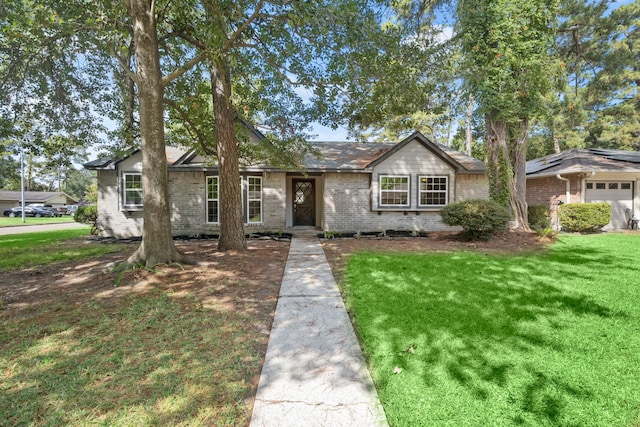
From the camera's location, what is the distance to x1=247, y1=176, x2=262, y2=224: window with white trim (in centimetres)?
1250

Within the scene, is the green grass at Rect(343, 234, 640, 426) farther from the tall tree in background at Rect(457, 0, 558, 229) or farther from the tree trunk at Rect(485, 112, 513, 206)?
the tall tree in background at Rect(457, 0, 558, 229)

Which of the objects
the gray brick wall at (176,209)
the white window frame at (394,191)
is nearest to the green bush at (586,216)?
the white window frame at (394,191)

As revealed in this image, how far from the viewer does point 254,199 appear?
41.2 ft

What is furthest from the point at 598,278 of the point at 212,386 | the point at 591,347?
the point at 212,386

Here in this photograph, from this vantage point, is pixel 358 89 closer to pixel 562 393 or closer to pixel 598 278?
pixel 598 278

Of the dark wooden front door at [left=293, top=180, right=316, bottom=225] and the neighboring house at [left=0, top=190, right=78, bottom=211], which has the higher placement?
the neighboring house at [left=0, top=190, right=78, bottom=211]

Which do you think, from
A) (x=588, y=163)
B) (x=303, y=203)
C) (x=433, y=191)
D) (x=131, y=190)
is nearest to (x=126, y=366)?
(x=131, y=190)

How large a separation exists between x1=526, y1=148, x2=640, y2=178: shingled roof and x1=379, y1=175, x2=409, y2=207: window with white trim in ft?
24.7

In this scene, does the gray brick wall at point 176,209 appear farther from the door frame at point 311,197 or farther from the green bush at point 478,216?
the green bush at point 478,216

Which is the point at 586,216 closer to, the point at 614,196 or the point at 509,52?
the point at 614,196

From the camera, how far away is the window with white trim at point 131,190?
1195 cm

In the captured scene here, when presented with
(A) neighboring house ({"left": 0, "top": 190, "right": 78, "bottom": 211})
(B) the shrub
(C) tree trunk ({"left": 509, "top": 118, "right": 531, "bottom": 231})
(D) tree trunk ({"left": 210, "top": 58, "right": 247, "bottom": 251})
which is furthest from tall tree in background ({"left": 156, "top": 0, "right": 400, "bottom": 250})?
(A) neighboring house ({"left": 0, "top": 190, "right": 78, "bottom": 211})

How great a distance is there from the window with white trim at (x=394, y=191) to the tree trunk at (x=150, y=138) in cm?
877

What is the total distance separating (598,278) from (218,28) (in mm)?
8903
